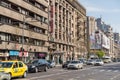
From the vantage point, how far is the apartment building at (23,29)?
6071cm

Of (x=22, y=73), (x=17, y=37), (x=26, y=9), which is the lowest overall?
(x=22, y=73)

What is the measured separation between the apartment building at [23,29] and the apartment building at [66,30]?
450 centimetres

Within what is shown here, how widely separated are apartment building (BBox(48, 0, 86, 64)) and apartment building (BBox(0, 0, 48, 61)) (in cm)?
450

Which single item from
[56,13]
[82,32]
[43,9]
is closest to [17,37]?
[43,9]

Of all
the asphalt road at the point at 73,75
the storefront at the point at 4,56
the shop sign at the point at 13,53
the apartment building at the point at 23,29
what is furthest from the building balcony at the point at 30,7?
the asphalt road at the point at 73,75

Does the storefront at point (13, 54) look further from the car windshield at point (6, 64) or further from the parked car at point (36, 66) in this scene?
the car windshield at point (6, 64)

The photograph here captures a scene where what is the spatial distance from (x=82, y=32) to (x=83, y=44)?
4.95 meters

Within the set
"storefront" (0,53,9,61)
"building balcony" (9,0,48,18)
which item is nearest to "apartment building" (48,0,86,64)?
"building balcony" (9,0,48,18)

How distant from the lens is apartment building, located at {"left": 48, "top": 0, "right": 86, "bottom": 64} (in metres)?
90.6

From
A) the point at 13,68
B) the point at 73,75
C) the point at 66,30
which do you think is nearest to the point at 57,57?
the point at 66,30

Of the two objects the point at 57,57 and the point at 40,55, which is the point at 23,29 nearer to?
the point at 40,55

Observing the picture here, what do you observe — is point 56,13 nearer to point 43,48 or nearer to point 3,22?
point 43,48

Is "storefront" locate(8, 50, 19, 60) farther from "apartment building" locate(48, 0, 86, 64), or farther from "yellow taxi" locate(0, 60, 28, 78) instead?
"yellow taxi" locate(0, 60, 28, 78)

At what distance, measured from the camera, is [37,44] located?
262ft
